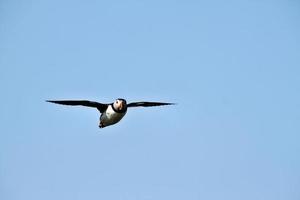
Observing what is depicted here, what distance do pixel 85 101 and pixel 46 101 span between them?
11.1 feet

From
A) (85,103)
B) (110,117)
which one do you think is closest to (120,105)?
(110,117)

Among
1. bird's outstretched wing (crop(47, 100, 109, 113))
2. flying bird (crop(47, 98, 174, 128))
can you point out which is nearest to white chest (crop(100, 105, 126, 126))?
flying bird (crop(47, 98, 174, 128))

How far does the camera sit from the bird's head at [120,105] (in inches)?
2502

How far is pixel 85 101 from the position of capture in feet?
215

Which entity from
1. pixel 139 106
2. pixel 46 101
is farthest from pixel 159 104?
pixel 46 101

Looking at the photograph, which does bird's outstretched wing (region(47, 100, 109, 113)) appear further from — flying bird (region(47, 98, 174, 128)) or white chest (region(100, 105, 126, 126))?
white chest (region(100, 105, 126, 126))

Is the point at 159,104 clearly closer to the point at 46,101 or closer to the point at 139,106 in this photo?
the point at 139,106

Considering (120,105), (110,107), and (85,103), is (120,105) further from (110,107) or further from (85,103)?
(85,103)

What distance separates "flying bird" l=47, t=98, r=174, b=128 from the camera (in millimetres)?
63750

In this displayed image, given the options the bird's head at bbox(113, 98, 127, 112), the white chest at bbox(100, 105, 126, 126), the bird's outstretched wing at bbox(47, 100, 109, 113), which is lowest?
the white chest at bbox(100, 105, 126, 126)

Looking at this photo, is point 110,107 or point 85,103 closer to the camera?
point 110,107

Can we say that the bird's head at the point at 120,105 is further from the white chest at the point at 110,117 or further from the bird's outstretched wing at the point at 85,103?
the bird's outstretched wing at the point at 85,103

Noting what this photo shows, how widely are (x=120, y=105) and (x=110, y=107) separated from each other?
1.29m

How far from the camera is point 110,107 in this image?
6469 cm
